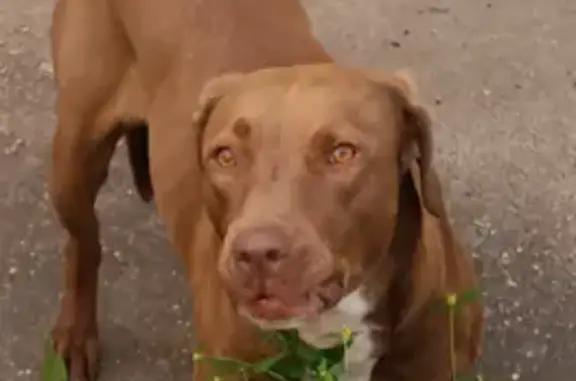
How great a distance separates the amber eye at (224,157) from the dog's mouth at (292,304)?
198mm

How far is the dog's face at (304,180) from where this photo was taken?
160 cm

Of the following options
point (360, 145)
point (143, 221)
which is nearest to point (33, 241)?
point (143, 221)

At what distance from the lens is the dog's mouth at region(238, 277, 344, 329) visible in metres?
1.63

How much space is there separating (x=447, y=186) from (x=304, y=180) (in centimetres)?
132

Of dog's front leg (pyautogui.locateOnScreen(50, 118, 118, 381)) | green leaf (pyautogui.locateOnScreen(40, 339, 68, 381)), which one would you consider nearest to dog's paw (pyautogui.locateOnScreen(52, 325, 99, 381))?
dog's front leg (pyautogui.locateOnScreen(50, 118, 118, 381))

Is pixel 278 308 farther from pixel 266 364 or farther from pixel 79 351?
pixel 79 351

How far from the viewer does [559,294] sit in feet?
8.74

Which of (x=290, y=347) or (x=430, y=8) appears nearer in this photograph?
(x=290, y=347)

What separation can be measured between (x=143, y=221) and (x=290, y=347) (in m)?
1.09

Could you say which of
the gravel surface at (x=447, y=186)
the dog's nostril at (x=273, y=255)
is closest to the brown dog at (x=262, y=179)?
the dog's nostril at (x=273, y=255)

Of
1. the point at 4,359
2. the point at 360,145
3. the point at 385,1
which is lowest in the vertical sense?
the point at 4,359

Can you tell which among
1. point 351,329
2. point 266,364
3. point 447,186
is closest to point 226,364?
point 266,364

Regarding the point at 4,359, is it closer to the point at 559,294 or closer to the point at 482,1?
the point at 559,294

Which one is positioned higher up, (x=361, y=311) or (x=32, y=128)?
(x=361, y=311)
